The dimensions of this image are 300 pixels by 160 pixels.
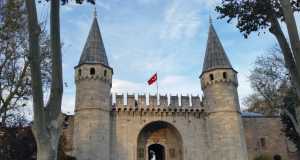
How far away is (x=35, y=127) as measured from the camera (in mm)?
8180

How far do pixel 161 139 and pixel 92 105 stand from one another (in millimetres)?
7104

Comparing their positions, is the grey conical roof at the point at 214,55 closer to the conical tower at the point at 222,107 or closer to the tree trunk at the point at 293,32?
the conical tower at the point at 222,107

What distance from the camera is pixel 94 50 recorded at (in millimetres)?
26906

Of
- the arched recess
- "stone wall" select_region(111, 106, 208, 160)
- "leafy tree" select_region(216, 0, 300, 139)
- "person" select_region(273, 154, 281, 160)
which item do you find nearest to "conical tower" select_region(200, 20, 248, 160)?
"stone wall" select_region(111, 106, 208, 160)

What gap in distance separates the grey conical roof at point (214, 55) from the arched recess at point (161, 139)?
19.1ft

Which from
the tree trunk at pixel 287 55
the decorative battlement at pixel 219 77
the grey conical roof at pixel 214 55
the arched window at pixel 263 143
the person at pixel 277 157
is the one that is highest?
the grey conical roof at pixel 214 55

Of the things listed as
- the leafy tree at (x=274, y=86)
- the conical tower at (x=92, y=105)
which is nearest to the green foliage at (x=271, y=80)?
the leafy tree at (x=274, y=86)

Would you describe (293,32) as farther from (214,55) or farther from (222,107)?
(214,55)

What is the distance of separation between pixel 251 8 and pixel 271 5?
664 millimetres

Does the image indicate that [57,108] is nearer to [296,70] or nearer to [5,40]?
[296,70]


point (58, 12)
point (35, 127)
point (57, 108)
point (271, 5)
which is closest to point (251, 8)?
point (271, 5)

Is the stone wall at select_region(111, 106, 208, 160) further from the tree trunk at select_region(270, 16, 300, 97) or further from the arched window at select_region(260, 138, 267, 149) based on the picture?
the tree trunk at select_region(270, 16, 300, 97)

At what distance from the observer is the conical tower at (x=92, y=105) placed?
23.3 metres

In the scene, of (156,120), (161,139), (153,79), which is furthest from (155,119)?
(153,79)
